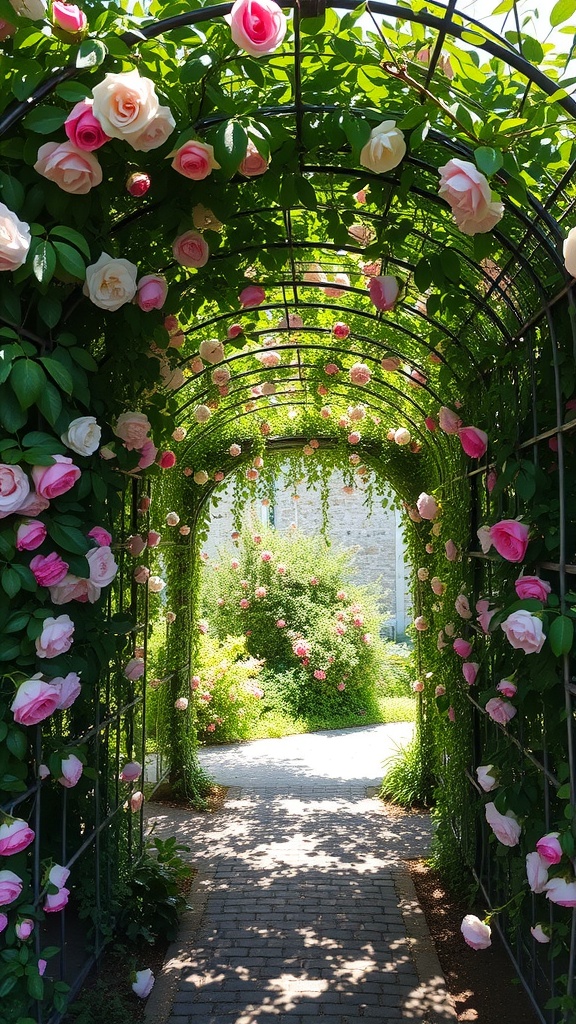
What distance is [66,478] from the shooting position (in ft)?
5.79

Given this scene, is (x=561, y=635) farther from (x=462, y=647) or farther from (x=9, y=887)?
(x=462, y=647)

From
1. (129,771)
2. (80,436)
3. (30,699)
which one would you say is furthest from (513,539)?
(129,771)

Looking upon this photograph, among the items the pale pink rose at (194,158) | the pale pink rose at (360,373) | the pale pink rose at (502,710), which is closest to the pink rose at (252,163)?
the pale pink rose at (194,158)

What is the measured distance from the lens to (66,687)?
1903 millimetres

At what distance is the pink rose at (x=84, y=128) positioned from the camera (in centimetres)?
166

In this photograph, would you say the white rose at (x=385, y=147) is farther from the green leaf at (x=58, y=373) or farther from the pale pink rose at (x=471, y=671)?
the pale pink rose at (x=471, y=671)

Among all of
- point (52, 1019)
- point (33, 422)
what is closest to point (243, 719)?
point (52, 1019)

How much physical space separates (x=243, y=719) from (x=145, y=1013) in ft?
18.5

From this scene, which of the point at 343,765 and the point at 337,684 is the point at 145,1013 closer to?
the point at 343,765

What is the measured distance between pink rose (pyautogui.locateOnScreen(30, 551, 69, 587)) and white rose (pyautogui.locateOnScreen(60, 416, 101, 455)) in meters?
0.26

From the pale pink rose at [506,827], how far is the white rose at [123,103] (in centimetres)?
202

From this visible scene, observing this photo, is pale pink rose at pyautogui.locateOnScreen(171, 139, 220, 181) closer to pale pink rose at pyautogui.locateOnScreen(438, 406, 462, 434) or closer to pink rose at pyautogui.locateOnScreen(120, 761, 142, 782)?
pale pink rose at pyautogui.locateOnScreen(438, 406, 462, 434)

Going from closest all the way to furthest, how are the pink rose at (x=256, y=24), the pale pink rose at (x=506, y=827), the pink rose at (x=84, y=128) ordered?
the pink rose at (x=256, y=24) → the pink rose at (x=84, y=128) → the pale pink rose at (x=506, y=827)

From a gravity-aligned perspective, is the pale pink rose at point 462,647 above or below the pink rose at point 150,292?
below
